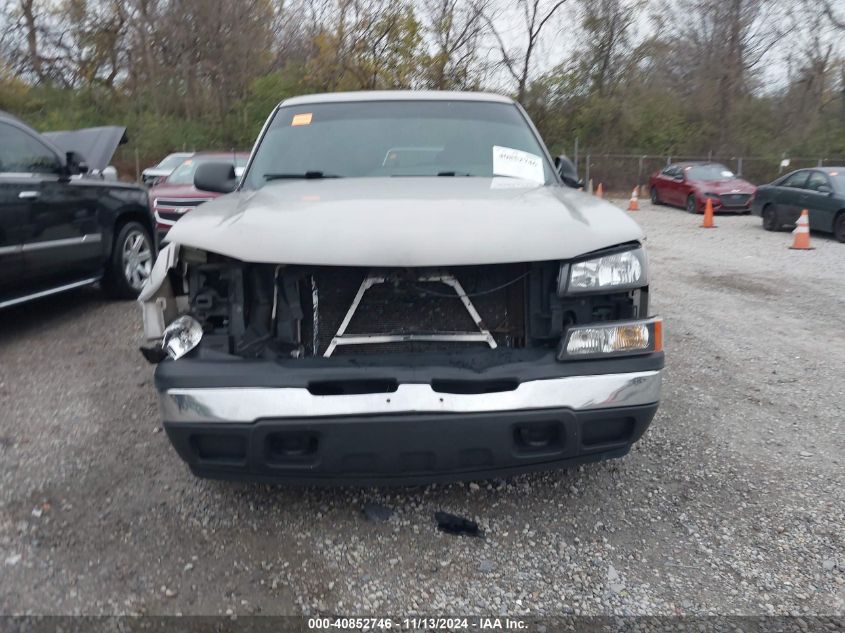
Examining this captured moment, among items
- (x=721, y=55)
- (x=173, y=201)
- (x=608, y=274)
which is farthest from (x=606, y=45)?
(x=608, y=274)

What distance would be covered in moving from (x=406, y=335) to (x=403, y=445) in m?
0.49

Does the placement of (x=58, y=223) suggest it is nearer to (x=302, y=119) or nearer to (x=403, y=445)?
(x=302, y=119)

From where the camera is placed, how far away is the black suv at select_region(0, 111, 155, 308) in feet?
17.6

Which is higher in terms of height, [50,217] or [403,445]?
[50,217]

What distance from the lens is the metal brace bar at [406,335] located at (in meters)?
2.88

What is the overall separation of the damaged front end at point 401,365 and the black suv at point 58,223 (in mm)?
3005

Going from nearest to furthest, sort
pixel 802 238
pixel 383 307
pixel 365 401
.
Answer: pixel 365 401 → pixel 383 307 → pixel 802 238

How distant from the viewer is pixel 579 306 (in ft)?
9.39

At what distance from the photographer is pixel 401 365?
2.68 metres

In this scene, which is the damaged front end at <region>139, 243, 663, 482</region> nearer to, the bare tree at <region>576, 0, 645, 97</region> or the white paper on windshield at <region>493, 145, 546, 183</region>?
the white paper on windshield at <region>493, 145, 546, 183</region>

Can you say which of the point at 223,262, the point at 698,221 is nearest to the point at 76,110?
the point at 698,221

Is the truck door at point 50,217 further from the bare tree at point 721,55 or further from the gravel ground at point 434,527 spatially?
the bare tree at point 721,55

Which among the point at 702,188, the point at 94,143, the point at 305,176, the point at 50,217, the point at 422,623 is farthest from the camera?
the point at 702,188

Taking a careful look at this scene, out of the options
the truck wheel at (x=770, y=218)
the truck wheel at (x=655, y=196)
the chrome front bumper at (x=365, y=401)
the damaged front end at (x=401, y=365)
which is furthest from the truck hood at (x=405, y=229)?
the truck wheel at (x=655, y=196)
